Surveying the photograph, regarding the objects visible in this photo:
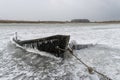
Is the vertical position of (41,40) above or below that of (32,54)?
above

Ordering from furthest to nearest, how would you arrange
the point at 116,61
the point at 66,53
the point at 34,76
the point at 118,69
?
the point at 66,53, the point at 116,61, the point at 118,69, the point at 34,76

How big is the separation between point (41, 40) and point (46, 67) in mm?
3548

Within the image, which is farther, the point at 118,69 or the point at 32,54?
the point at 32,54

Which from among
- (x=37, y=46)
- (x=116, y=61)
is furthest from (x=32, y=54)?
(x=116, y=61)

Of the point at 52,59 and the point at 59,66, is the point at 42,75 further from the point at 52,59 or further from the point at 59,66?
the point at 52,59

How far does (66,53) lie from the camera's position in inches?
460

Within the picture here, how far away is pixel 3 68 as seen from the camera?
28.6 ft

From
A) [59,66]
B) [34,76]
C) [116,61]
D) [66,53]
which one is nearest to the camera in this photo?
[34,76]

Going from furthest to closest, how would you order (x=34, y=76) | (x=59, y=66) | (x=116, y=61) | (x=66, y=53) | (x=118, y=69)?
(x=66, y=53) → (x=116, y=61) → (x=59, y=66) → (x=118, y=69) → (x=34, y=76)

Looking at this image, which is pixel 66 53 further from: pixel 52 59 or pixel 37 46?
pixel 37 46

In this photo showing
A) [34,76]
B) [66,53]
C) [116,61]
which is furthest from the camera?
[66,53]

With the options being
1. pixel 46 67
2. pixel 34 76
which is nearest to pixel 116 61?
pixel 46 67

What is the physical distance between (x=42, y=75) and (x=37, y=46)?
4974mm

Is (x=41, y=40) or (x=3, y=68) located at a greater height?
(x=41, y=40)
